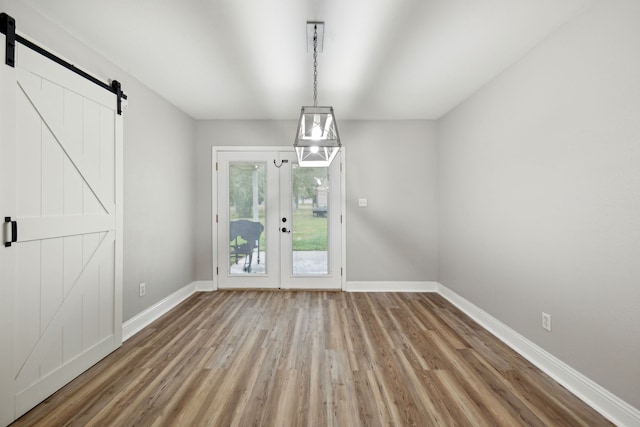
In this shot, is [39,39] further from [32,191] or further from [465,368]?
[465,368]

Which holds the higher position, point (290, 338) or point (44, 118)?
point (44, 118)

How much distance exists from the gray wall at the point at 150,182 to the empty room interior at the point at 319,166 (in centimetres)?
3

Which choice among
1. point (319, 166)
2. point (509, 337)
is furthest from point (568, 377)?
point (319, 166)

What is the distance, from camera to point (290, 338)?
8.82 ft

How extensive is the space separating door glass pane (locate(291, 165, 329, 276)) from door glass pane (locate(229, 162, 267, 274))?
50cm

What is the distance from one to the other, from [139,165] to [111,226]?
0.79m

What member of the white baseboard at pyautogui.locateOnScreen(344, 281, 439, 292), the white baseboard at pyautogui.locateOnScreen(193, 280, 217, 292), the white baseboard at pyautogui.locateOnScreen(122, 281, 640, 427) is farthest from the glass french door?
the white baseboard at pyautogui.locateOnScreen(122, 281, 640, 427)

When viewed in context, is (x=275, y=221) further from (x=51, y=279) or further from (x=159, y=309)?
(x=51, y=279)

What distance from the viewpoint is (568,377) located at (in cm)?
197

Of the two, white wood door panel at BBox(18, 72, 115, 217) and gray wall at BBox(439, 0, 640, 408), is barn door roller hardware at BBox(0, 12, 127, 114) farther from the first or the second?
gray wall at BBox(439, 0, 640, 408)

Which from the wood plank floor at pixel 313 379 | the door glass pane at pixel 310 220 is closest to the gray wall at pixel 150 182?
the wood plank floor at pixel 313 379

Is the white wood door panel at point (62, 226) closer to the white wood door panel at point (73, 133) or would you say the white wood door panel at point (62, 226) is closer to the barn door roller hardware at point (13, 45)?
the white wood door panel at point (73, 133)

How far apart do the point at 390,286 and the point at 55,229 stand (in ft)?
12.6

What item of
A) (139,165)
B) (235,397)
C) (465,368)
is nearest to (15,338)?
(235,397)
